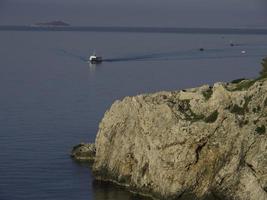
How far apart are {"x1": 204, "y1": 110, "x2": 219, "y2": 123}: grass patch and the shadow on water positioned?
29.4ft

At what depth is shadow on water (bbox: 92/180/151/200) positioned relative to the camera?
240ft

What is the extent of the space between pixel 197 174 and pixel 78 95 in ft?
218

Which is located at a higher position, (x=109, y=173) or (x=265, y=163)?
(x=265, y=163)

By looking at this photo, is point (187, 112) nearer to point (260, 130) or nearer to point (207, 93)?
point (207, 93)

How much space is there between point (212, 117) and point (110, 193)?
1226 cm

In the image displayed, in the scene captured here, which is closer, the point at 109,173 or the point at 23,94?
the point at 109,173

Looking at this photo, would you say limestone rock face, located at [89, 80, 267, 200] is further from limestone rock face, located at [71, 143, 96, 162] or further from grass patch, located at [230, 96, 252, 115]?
limestone rock face, located at [71, 143, 96, 162]

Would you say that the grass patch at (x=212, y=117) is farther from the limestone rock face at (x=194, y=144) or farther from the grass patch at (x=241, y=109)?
the grass patch at (x=241, y=109)

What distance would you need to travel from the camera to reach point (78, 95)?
134 m

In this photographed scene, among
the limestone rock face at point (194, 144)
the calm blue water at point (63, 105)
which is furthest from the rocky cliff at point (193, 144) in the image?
the calm blue water at point (63, 105)

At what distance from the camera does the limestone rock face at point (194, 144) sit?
219 feet

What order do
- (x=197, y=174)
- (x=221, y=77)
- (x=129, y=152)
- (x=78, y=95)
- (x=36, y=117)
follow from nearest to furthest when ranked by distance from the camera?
(x=197, y=174)
(x=129, y=152)
(x=36, y=117)
(x=78, y=95)
(x=221, y=77)

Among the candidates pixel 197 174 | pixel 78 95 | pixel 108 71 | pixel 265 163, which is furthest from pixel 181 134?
pixel 108 71

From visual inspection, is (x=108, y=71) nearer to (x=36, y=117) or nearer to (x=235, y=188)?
(x=36, y=117)
